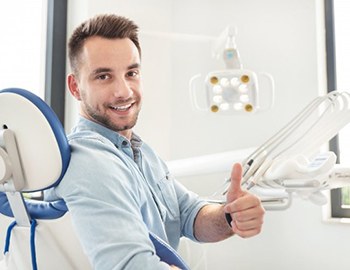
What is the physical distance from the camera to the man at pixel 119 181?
36.7 inches

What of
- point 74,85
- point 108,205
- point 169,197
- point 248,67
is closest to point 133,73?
point 74,85

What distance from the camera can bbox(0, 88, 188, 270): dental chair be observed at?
969 millimetres

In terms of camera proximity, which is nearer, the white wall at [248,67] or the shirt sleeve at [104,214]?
the shirt sleeve at [104,214]

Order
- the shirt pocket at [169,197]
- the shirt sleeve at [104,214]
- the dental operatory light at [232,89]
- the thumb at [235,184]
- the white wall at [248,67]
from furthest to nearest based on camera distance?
the white wall at [248,67] → the dental operatory light at [232,89] → the shirt pocket at [169,197] → the thumb at [235,184] → the shirt sleeve at [104,214]

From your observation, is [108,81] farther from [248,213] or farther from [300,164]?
[300,164]

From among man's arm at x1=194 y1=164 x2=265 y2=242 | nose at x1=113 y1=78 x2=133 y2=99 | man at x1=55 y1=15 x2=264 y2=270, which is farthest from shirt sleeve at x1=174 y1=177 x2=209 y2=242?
nose at x1=113 y1=78 x2=133 y2=99

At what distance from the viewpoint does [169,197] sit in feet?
4.55

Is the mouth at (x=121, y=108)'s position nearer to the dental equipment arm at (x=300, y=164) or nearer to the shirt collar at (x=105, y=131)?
the shirt collar at (x=105, y=131)

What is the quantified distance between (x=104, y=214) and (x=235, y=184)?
0.35 metres

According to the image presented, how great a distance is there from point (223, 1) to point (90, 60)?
161cm

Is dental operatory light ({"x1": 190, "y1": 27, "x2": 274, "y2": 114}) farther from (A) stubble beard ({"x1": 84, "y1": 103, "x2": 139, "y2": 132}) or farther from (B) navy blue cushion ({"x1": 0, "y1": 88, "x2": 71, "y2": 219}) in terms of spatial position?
(B) navy blue cushion ({"x1": 0, "y1": 88, "x2": 71, "y2": 219})

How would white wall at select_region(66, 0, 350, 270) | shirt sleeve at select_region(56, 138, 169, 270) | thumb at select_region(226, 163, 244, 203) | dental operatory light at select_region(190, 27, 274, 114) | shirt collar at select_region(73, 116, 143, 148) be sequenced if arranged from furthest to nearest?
white wall at select_region(66, 0, 350, 270) < dental operatory light at select_region(190, 27, 274, 114) < shirt collar at select_region(73, 116, 143, 148) < thumb at select_region(226, 163, 244, 203) < shirt sleeve at select_region(56, 138, 169, 270)

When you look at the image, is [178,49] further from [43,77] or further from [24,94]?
[24,94]

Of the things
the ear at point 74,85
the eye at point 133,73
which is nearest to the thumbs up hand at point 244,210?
the eye at point 133,73
